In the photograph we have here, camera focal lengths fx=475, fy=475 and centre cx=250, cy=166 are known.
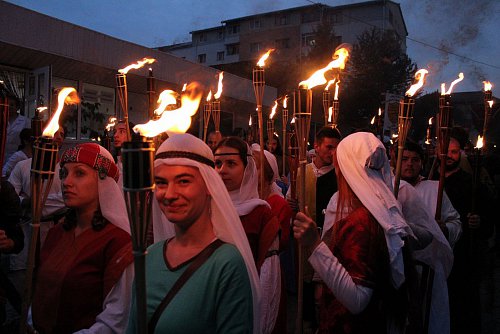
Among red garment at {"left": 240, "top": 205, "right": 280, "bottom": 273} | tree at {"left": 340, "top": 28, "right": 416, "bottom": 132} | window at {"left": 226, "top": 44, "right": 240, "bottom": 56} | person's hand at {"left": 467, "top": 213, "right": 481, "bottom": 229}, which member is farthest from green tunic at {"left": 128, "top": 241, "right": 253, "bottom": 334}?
window at {"left": 226, "top": 44, "right": 240, "bottom": 56}

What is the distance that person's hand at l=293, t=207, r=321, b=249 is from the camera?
2666mm

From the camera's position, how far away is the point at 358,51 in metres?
35.0

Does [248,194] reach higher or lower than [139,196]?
lower

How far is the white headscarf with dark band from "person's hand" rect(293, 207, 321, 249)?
92cm

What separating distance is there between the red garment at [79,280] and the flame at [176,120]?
0.96m

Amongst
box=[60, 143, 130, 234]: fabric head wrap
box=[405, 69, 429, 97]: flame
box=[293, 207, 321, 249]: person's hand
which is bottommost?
box=[293, 207, 321, 249]: person's hand

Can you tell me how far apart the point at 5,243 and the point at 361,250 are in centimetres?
223

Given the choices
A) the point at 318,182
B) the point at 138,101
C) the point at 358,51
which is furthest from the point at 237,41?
the point at 318,182

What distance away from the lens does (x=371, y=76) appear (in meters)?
33.5

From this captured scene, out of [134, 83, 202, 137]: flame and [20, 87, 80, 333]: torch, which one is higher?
[134, 83, 202, 137]: flame

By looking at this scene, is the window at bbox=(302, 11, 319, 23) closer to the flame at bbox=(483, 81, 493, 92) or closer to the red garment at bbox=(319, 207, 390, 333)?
the flame at bbox=(483, 81, 493, 92)

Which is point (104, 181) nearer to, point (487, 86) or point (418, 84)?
point (418, 84)

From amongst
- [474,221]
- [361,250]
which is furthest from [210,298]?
[474,221]

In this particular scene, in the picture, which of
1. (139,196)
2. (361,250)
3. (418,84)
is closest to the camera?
(139,196)
